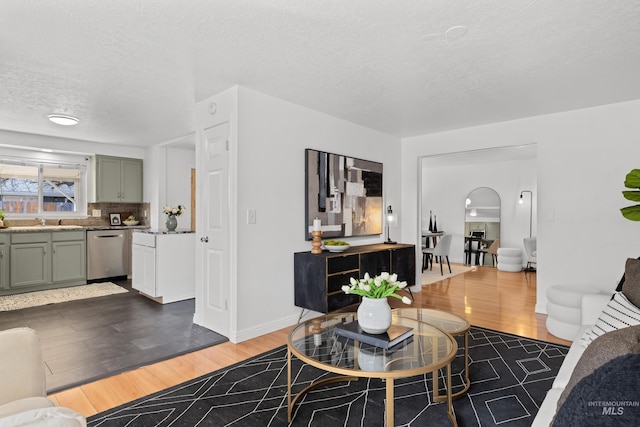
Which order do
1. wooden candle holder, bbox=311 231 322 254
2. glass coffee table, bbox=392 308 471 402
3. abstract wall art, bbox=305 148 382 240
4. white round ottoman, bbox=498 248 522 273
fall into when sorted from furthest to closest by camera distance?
white round ottoman, bbox=498 248 522 273 < abstract wall art, bbox=305 148 382 240 < wooden candle holder, bbox=311 231 322 254 < glass coffee table, bbox=392 308 471 402

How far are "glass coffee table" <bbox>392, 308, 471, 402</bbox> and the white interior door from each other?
5.51ft

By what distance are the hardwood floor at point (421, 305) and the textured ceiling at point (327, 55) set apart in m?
2.35

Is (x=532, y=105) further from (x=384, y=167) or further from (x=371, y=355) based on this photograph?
(x=371, y=355)

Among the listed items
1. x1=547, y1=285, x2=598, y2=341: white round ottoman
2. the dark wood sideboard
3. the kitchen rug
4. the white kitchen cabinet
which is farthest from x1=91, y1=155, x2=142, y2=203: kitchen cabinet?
x1=547, y1=285, x2=598, y2=341: white round ottoman

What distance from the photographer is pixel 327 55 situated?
2.63 m

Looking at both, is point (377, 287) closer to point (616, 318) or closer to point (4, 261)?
point (616, 318)

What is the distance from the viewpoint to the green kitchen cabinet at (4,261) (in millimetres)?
4941

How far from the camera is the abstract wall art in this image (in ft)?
13.1

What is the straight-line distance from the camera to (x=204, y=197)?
3666mm

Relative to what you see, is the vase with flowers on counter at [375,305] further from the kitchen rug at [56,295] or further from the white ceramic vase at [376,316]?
the kitchen rug at [56,295]

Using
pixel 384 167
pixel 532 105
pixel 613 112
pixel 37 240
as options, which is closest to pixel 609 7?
pixel 532 105

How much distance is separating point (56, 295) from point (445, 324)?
5241 millimetres

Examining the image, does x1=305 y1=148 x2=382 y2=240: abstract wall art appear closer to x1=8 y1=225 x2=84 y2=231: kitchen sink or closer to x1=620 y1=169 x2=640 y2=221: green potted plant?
x1=620 y1=169 x2=640 y2=221: green potted plant

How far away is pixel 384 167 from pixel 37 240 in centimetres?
527
